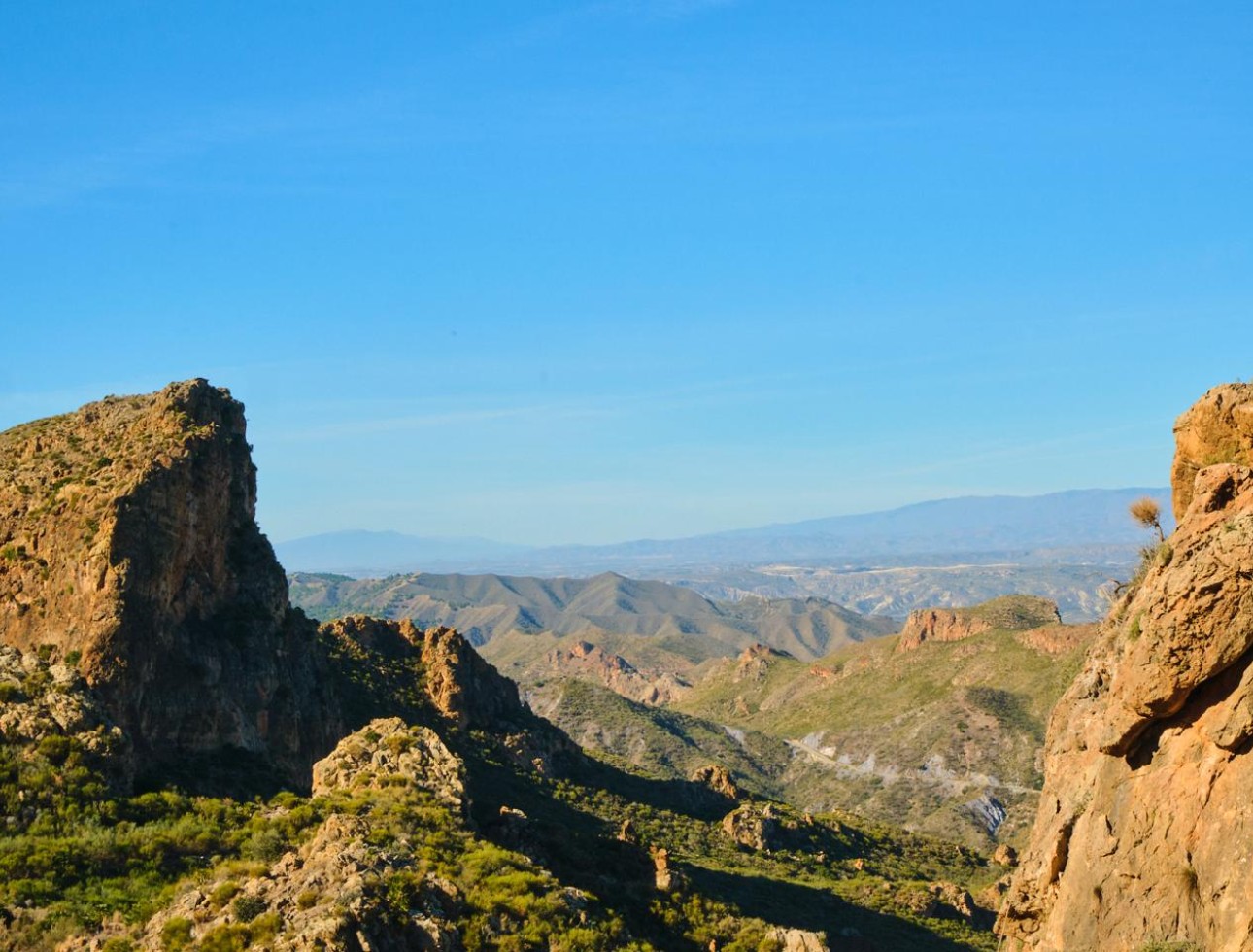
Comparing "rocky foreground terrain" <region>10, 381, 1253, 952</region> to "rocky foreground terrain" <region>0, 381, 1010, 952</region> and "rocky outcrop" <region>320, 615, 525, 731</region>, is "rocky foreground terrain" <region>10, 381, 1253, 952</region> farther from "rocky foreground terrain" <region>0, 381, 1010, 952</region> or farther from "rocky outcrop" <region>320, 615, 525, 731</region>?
"rocky outcrop" <region>320, 615, 525, 731</region>

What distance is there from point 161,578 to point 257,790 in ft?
28.7

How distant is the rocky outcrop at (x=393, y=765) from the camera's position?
35000 mm

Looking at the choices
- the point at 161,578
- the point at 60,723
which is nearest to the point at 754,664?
the point at 161,578

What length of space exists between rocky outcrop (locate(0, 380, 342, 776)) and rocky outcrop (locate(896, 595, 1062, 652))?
11090cm

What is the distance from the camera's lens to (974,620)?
497ft

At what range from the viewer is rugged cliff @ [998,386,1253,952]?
18438 millimetres

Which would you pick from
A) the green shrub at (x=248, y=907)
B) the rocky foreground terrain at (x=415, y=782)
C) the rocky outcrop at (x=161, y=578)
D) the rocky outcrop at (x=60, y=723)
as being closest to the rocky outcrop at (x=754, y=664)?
the rocky foreground terrain at (x=415, y=782)

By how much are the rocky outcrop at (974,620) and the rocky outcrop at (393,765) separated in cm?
11935

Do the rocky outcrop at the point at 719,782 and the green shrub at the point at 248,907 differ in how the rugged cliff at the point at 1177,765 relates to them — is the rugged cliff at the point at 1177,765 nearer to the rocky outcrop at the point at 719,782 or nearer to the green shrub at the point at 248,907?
the green shrub at the point at 248,907

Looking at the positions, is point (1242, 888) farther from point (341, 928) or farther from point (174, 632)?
point (174, 632)

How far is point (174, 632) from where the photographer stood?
44.7 meters

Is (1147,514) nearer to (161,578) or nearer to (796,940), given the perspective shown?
(796,940)

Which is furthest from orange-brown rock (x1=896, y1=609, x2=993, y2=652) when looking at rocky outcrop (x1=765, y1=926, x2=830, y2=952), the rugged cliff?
the rugged cliff

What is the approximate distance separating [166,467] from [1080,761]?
35.8m
